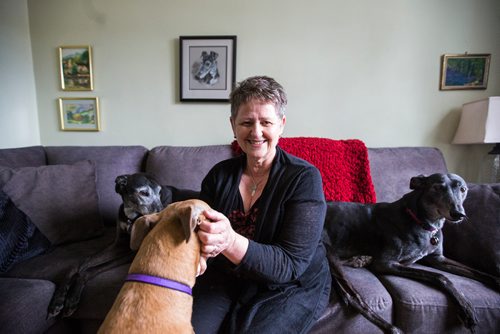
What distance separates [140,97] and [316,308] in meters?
2.35

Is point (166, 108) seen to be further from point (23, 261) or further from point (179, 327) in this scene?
point (179, 327)

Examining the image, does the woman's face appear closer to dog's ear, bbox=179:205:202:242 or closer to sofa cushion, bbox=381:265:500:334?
dog's ear, bbox=179:205:202:242

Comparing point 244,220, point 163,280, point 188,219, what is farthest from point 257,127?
point 163,280

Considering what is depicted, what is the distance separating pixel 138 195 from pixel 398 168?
1.92 meters

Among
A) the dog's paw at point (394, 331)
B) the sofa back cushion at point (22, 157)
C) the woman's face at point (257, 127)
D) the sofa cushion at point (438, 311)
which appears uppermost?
the woman's face at point (257, 127)

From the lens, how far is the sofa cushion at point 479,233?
1.39 m

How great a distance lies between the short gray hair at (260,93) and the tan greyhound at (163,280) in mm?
530

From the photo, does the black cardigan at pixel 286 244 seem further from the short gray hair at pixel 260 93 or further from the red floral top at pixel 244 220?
the short gray hair at pixel 260 93

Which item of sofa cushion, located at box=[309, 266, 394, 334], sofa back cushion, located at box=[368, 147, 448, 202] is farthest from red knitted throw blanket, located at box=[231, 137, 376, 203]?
sofa cushion, located at box=[309, 266, 394, 334]

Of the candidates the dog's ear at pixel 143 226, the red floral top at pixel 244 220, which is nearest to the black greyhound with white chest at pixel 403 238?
the red floral top at pixel 244 220

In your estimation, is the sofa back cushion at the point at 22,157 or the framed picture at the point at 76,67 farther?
the framed picture at the point at 76,67

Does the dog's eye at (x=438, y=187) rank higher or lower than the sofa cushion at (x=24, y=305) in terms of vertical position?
higher

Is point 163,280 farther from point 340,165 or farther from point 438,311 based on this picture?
point 340,165

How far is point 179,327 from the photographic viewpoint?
75 centimetres
